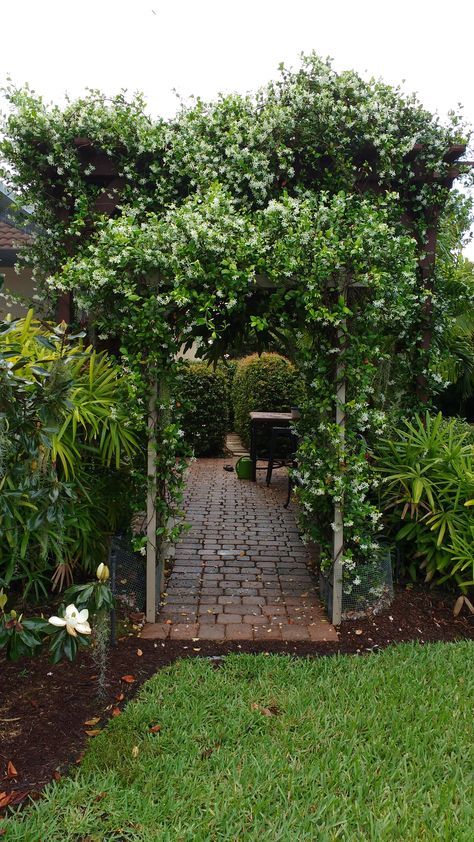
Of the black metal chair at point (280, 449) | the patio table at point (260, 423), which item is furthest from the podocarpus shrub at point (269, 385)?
the patio table at point (260, 423)

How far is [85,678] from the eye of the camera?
10.5ft

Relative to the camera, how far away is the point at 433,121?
4.59 meters

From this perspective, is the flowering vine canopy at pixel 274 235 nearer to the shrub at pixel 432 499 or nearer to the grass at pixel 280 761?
the shrub at pixel 432 499

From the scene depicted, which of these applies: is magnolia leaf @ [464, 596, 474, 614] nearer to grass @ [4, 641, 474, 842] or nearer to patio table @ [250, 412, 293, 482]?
grass @ [4, 641, 474, 842]

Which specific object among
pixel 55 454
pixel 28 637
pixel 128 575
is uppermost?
pixel 55 454

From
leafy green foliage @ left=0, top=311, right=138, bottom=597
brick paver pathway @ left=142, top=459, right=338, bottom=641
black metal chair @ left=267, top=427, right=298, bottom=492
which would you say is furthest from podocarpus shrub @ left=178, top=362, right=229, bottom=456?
leafy green foliage @ left=0, top=311, right=138, bottom=597

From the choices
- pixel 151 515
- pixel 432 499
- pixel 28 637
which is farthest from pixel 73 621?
pixel 432 499

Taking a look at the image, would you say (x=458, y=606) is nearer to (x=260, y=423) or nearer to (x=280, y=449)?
(x=260, y=423)

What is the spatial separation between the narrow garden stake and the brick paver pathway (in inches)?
6.3

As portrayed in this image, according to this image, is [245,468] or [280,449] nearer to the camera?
[245,468]

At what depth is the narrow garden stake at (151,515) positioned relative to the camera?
3.93m

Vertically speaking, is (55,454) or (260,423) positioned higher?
(55,454)

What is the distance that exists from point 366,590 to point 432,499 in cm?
78

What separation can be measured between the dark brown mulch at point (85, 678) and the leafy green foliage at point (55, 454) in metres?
0.54
